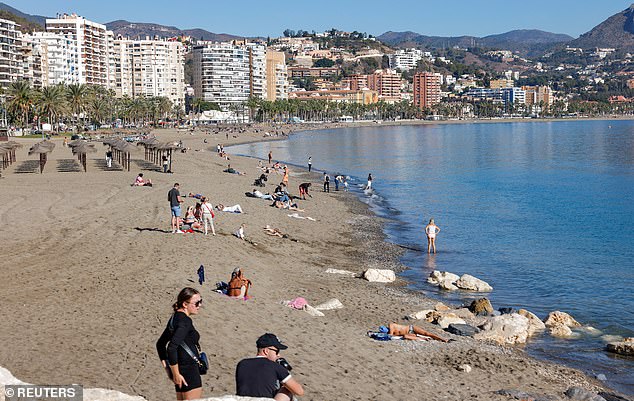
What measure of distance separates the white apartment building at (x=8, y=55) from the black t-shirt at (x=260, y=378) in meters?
127

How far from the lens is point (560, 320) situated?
15.3 metres

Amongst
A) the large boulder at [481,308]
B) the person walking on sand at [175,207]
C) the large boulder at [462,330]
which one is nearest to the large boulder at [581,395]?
the large boulder at [462,330]

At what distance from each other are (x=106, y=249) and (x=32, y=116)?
291 feet

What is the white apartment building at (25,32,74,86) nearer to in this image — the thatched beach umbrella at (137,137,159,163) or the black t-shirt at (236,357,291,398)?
the thatched beach umbrella at (137,137,159,163)

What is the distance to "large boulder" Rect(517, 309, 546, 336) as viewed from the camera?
14.8 metres

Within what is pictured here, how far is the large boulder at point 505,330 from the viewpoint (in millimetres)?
13766

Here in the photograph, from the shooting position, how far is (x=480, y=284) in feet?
61.5

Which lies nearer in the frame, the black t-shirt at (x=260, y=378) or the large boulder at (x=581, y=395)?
the black t-shirt at (x=260, y=378)

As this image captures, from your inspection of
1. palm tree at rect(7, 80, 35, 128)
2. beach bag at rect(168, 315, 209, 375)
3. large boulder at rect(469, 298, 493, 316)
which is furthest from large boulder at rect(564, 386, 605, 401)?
palm tree at rect(7, 80, 35, 128)

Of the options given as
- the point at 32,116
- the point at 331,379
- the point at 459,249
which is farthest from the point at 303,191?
the point at 32,116

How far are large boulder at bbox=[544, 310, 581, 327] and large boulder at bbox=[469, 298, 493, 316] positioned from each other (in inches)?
46.9

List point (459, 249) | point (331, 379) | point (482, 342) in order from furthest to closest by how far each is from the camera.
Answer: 1. point (459, 249)
2. point (482, 342)
3. point (331, 379)

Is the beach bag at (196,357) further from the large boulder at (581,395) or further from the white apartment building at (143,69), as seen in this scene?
the white apartment building at (143,69)

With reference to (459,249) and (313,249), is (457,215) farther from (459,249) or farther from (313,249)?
(313,249)
